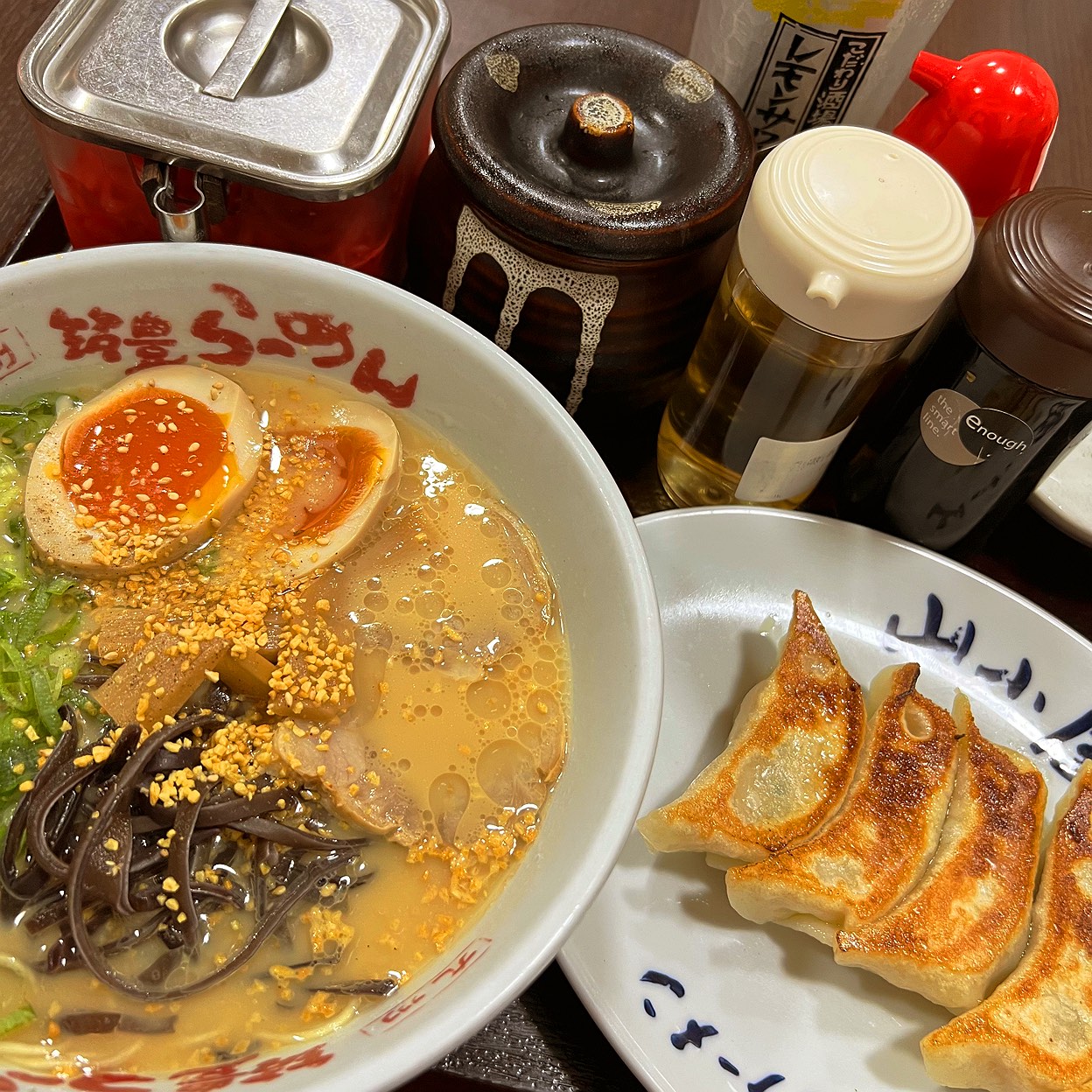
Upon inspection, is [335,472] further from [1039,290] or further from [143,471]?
[1039,290]

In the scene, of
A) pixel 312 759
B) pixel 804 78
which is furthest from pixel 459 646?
pixel 804 78

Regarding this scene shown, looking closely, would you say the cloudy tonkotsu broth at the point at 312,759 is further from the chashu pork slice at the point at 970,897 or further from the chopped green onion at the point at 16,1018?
the chashu pork slice at the point at 970,897

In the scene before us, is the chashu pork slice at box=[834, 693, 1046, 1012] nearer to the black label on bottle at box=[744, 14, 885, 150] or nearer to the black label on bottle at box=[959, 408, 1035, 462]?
the black label on bottle at box=[959, 408, 1035, 462]

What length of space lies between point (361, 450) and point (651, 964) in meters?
0.81

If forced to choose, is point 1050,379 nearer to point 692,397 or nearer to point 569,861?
point 692,397

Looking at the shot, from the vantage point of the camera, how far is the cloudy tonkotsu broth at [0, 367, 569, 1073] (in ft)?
3.24

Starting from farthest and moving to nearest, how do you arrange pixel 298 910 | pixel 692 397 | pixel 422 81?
1. pixel 692 397
2. pixel 422 81
3. pixel 298 910

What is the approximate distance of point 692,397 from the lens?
141 centimetres

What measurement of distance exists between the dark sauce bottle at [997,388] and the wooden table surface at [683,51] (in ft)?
0.67

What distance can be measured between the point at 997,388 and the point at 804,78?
633mm

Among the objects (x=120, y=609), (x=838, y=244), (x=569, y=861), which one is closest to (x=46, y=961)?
(x=120, y=609)

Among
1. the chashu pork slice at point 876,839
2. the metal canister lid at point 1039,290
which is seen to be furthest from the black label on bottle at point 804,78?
the chashu pork slice at point 876,839

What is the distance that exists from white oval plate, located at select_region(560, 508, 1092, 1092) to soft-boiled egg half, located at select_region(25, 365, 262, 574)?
0.64 metres

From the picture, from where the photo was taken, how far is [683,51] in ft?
6.42
